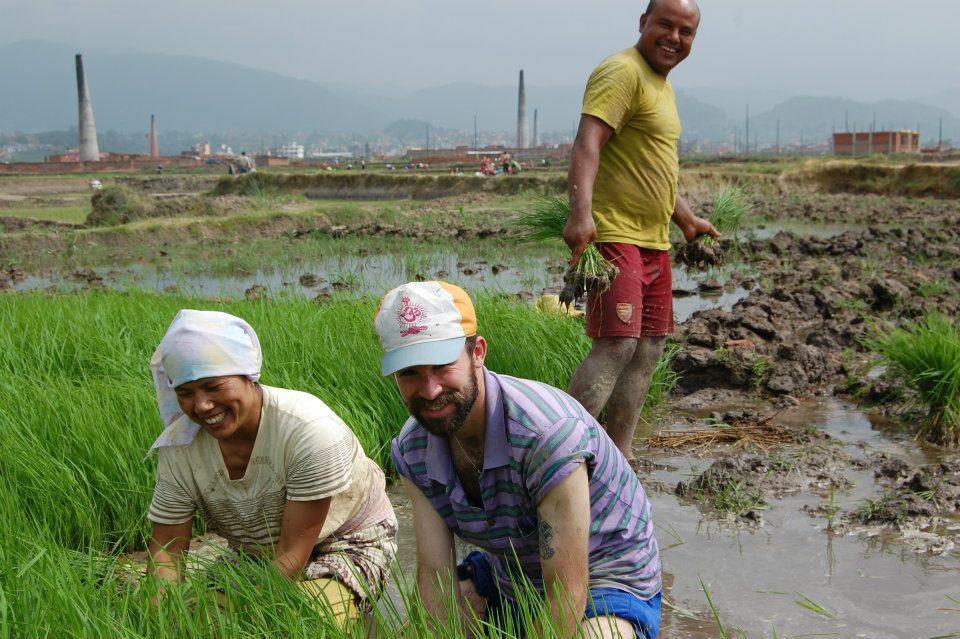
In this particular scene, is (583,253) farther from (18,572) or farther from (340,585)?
(18,572)

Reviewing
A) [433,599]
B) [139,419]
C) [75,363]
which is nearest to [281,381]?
[139,419]

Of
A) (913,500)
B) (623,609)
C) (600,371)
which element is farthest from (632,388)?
(623,609)

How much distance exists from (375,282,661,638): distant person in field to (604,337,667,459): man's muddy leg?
126 centimetres

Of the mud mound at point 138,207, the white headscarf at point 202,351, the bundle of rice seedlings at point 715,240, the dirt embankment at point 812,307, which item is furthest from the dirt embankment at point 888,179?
the white headscarf at point 202,351

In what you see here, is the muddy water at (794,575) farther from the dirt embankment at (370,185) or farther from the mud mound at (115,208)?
the dirt embankment at (370,185)

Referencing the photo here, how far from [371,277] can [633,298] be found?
616 centimetres

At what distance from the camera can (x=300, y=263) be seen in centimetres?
1051

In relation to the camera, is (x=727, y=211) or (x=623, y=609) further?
(x=727, y=211)

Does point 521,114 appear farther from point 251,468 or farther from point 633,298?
point 251,468

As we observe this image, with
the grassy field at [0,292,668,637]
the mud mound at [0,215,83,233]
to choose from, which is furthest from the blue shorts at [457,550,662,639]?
the mud mound at [0,215,83,233]

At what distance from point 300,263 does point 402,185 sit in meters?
14.1

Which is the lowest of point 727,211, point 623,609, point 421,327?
point 623,609

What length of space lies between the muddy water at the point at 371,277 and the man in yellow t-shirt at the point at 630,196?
4.32m

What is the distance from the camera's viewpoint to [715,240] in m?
3.81
